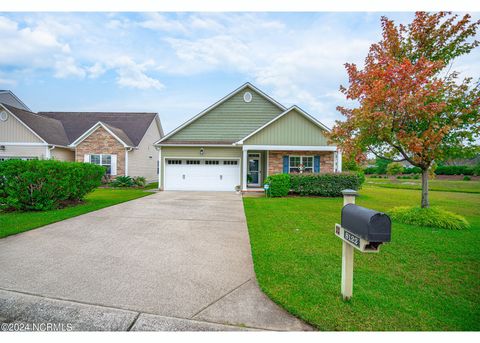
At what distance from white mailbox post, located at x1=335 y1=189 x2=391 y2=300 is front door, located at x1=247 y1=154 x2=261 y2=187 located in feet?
45.5

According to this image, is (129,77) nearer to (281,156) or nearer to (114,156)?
(114,156)

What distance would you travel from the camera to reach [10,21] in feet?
21.5

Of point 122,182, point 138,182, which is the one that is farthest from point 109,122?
point 138,182

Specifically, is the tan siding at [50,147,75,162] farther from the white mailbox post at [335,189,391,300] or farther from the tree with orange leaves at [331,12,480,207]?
the white mailbox post at [335,189,391,300]

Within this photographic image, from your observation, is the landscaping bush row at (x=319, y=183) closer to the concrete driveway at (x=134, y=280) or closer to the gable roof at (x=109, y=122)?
the concrete driveway at (x=134, y=280)

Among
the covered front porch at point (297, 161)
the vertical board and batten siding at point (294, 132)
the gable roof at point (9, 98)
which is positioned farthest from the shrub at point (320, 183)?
the gable roof at point (9, 98)

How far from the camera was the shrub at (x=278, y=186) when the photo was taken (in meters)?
13.2

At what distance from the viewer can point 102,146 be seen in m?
18.8

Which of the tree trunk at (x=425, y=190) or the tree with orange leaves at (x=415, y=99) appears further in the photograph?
the tree trunk at (x=425, y=190)

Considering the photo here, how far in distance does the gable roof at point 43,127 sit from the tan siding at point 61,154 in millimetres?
523

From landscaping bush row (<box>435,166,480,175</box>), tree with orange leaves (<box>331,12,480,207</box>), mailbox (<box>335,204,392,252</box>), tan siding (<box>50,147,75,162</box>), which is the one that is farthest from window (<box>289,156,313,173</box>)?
landscaping bush row (<box>435,166,480,175</box>)

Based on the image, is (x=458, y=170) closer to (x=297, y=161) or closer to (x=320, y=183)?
(x=297, y=161)

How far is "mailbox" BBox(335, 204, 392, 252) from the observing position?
2469 millimetres

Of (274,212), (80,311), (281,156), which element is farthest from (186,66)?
(80,311)
